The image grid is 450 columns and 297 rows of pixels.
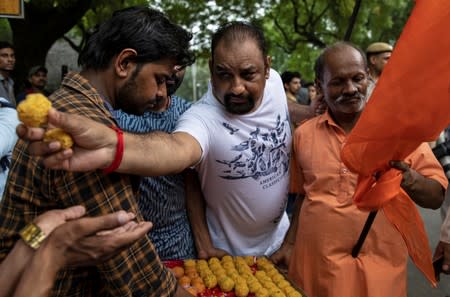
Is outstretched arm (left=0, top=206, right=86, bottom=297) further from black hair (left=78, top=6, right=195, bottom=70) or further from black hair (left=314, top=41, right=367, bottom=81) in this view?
black hair (left=314, top=41, right=367, bottom=81)

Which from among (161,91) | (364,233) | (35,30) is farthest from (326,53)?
(35,30)

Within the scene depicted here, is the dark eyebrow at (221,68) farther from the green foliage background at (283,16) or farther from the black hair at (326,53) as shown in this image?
the green foliage background at (283,16)

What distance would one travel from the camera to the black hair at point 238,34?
2393 millimetres

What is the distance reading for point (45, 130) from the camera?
1.23 m

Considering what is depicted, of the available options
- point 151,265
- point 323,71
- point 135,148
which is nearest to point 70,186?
point 135,148

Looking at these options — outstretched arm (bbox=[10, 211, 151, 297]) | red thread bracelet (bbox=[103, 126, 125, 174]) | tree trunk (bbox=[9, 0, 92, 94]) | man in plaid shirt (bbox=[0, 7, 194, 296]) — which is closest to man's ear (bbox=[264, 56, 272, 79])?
man in plaid shirt (bbox=[0, 7, 194, 296])

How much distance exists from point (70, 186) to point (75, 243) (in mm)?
177

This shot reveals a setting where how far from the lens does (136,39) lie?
1.77 m

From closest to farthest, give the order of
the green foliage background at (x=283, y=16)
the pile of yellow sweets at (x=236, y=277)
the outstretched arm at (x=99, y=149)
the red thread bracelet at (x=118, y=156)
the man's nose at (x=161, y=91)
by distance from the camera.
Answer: the outstretched arm at (x=99, y=149) → the red thread bracelet at (x=118, y=156) → the man's nose at (x=161, y=91) → the pile of yellow sweets at (x=236, y=277) → the green foliage background at (x=283, y=16)

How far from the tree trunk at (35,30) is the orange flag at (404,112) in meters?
9.11

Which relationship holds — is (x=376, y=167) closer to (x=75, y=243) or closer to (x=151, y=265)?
(x=151, y=265)

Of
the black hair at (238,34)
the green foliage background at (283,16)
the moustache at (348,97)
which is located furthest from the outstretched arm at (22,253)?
the green foliage background at (283,16)

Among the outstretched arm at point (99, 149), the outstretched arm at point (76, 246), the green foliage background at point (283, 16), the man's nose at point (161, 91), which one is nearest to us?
the outstretched arm at point (99, 149)

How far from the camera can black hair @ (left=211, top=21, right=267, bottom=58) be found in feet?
7.85
